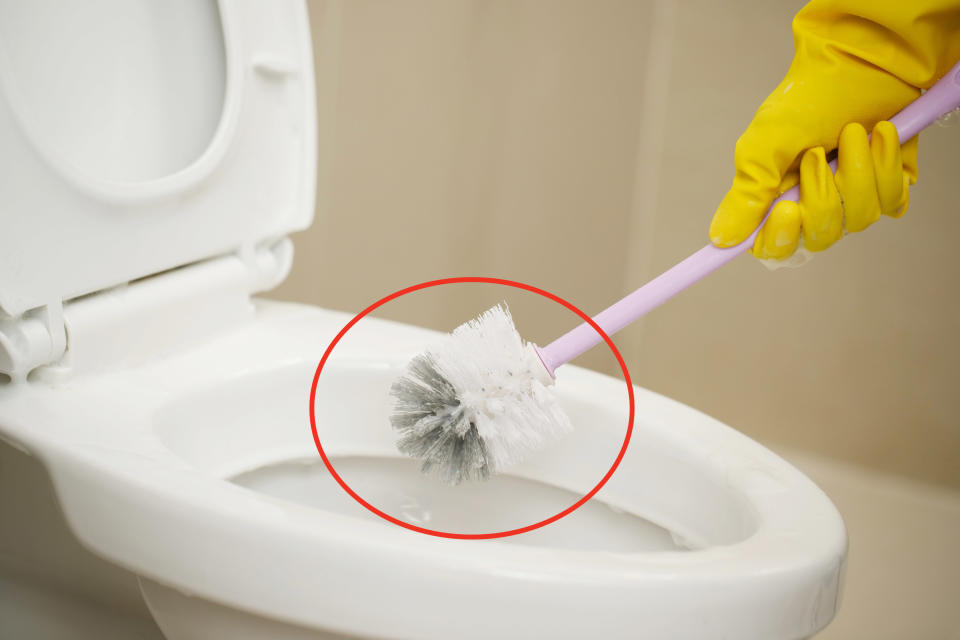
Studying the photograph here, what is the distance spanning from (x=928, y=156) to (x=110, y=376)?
900 mm

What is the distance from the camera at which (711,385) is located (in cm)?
123

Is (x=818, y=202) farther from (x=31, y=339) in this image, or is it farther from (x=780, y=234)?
(x=31, y=339)

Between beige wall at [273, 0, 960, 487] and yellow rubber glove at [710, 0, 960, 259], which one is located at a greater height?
yellow rubber glove at [710, 0, 960, 259]

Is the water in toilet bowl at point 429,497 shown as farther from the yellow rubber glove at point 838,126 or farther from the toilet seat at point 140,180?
the yellow rubber glove at point 838,126

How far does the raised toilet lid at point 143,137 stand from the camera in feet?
1.66

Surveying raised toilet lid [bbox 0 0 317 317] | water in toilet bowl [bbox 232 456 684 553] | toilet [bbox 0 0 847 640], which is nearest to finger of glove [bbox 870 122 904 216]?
toilet [bbox 0 0 847 640]

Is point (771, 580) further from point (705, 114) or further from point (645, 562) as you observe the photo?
point (705, 114)

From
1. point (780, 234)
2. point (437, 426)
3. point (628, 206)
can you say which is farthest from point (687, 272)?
point (628, 206)

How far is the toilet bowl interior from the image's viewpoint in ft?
1.84

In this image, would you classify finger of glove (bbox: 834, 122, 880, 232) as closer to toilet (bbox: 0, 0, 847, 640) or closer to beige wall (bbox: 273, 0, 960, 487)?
toilet (bbox: 0, 0, 847, 640)

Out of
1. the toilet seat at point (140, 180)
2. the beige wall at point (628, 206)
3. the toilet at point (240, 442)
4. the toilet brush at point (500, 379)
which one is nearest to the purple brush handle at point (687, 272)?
the toilet brush at point (500, 379)

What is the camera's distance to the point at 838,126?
50 centimetres

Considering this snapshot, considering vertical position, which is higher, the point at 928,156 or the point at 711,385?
the point at 928,156

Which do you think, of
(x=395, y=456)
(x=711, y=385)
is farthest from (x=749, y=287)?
(x=395, y=456)
